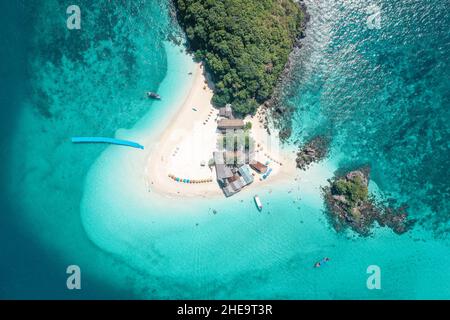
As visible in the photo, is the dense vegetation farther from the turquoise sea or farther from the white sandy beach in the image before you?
the turquoise sea

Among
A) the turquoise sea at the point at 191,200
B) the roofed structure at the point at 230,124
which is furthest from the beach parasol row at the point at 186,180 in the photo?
the roofed structure at the point at 230,124

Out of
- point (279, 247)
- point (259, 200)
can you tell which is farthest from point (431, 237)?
point (259, 200)

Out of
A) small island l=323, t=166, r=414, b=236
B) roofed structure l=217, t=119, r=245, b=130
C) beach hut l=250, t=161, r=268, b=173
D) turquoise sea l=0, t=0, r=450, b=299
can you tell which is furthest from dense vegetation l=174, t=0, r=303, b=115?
small island l=323, t=166, r=414, b=236

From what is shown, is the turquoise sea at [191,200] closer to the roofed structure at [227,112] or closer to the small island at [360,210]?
the small island at [360,210]

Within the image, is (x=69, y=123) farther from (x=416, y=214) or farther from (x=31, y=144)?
(x=416, y=214)

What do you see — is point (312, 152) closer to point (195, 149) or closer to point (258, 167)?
point (258, 167)
